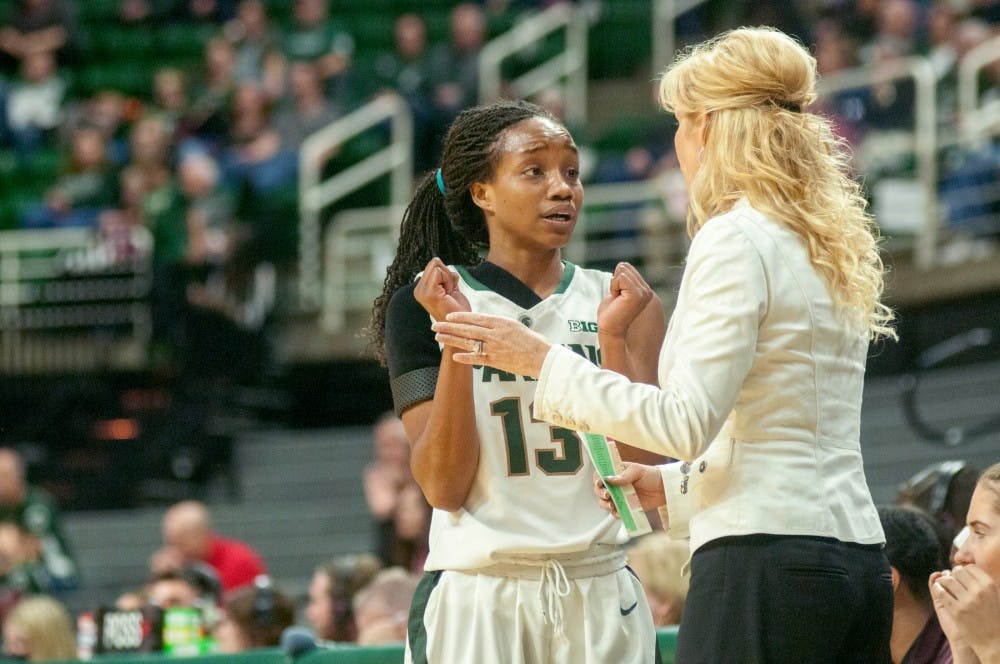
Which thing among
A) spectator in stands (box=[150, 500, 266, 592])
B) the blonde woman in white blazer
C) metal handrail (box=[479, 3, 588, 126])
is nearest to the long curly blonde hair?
the blonde woman in white blazer

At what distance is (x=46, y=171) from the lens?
1309 centimetres

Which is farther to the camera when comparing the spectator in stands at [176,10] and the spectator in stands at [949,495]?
the spectator in stands at [176,10]

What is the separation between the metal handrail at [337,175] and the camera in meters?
11.6

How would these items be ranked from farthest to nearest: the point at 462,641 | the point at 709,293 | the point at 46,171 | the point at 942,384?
the point at 46,171 < the point at 942,384 < the point at 462,641 < the point at 709,293

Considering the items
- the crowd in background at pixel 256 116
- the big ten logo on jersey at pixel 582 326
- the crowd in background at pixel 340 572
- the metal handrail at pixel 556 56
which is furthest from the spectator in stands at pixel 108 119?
the big ten logo on jersey at pixel 582 326

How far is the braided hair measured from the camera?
132 inches

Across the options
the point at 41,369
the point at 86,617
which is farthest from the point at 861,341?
the point at 41,369

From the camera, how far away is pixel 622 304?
9.89 ft

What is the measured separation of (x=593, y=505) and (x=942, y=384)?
6805 mm

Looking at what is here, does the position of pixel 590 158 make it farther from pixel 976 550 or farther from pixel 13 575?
pixel 976 550

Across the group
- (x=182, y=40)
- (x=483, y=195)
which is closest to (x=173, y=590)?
(x=483, y=195)

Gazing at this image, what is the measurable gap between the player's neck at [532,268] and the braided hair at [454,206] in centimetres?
17

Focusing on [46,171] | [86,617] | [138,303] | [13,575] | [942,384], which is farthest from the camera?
[46,171]

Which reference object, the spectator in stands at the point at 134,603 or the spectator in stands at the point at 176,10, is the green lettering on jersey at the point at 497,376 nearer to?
the spectator in stands at the point at 134,603
